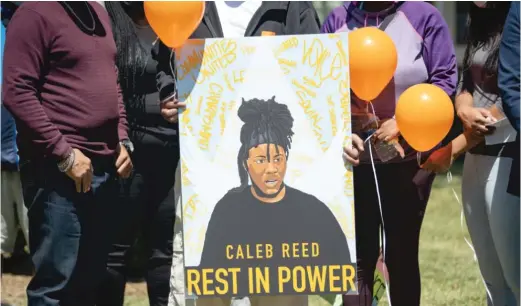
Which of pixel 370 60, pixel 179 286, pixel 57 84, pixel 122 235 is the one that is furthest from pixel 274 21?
pixel 179 286

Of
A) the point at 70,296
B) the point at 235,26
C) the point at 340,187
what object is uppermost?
the point at 235,26

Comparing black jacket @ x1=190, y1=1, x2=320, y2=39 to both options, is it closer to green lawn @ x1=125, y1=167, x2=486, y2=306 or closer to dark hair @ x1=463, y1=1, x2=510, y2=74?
dark hair @ x1=463, y1=1, x2=510, y2=74

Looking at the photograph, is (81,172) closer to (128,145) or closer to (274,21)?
(128,145)

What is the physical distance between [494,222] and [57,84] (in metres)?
1.97

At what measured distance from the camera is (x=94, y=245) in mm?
4598

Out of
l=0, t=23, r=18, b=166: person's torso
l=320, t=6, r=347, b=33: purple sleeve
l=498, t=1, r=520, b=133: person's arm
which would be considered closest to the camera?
l=498, t=1, r=520, b=133: person's arm

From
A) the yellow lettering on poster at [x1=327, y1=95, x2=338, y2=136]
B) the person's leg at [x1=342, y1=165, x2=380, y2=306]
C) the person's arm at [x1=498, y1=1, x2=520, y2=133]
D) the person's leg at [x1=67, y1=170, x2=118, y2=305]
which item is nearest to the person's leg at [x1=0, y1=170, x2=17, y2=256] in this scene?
the person's leg at [x1=67, y1=170, x2=118, y2=305]

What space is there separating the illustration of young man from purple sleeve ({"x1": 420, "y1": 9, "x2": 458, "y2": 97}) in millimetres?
824

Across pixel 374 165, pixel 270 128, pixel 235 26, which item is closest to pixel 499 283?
pixel 374 165

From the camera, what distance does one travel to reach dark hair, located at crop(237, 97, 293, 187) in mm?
4297

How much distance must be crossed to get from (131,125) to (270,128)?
1154 mm

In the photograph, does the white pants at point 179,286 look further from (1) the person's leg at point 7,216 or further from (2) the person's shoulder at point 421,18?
(1) the person's leg at point 7,216

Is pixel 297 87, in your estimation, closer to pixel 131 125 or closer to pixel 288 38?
pixel 288 38

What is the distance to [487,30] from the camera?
466 centimetres
